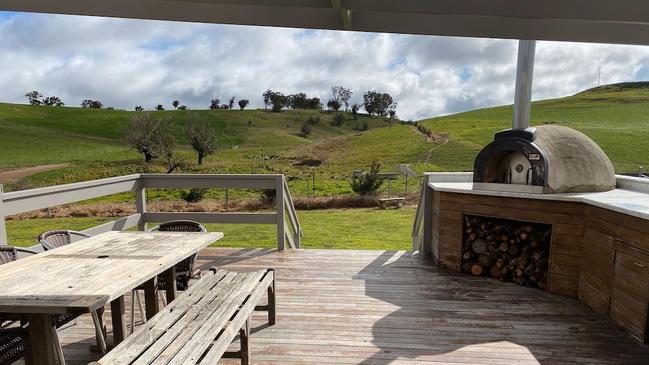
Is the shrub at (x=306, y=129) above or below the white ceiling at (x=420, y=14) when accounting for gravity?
above

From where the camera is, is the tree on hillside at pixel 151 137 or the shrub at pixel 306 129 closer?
the tree on hillside at pixel 151 137

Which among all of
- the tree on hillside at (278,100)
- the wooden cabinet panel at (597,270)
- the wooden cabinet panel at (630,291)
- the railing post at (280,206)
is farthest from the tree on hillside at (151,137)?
the tree on hillside at (278,100)

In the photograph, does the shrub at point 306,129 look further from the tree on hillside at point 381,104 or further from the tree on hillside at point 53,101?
the tree on hillside at point 53,101

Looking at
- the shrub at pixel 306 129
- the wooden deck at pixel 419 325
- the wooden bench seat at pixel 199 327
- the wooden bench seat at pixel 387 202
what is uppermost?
the shrub at pixel 306 129

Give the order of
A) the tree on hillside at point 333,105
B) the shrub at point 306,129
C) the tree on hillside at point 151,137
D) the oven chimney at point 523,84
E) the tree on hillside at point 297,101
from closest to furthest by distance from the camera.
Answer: the oven chimney at point 523,84 < the tree on hillside at point 151,137 < the shrub at point 306,129 < the tree on hillside at point 333,105 < the tree on hillside at point 297,101

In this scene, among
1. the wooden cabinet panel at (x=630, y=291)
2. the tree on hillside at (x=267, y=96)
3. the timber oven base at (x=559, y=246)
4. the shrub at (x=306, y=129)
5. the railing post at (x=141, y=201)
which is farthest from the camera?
the tree on hillside at (x=267, y=96)

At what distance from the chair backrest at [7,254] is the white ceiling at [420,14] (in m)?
1.53

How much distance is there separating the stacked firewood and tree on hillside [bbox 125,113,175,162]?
21994mm

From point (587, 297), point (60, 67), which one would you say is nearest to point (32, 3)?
point (587, 297)

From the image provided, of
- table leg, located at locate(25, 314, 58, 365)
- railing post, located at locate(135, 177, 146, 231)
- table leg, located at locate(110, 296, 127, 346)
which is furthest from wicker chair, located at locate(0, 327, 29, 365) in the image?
railing post, located at locate(135, 177, 146, 231)

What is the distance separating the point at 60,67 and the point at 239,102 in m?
23.1

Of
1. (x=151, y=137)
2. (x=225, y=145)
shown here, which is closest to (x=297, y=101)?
(x=225, y=145)

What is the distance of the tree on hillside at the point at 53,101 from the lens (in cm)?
5362

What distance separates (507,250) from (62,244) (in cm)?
432
